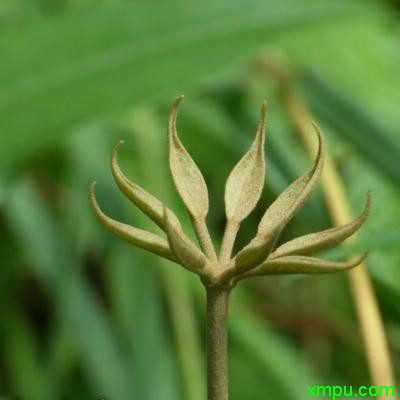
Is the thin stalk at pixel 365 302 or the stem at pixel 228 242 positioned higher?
the stem at pixel 228 242

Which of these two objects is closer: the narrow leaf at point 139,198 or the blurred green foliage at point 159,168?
the narrow leaf at point 139,198

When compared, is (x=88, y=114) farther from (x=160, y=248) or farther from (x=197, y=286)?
(x=160, y=248)

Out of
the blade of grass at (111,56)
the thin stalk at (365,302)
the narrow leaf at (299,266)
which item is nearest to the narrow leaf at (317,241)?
the narrow leaf at (299,266)

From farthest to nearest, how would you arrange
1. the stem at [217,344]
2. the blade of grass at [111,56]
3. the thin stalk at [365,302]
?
the blade of grass at [111,56] < the thin stalk at [365,302] < the stem at [217,344]

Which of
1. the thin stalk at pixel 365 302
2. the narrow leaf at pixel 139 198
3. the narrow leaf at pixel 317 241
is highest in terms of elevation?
the narrow leaf at pixel 139 198

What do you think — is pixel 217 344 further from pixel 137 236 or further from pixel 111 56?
pixel 111 56

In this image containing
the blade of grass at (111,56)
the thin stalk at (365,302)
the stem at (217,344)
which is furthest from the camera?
the blade of grass at (111,56)

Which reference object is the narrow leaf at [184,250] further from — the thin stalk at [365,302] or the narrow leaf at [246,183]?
the thin stalk at [365,302]
